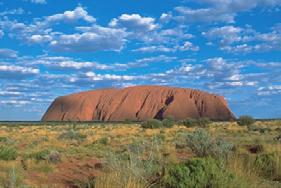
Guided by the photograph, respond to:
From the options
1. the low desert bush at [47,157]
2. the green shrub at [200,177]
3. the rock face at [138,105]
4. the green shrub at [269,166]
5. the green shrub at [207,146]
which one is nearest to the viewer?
the green shrub at [200,177]

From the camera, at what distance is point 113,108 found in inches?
5709

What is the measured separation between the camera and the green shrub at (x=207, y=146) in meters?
14.1

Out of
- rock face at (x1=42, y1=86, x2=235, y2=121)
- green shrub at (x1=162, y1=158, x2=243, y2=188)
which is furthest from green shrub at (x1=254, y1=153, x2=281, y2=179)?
rock face at (x1=42, y1=86, x2=235, y2=121)

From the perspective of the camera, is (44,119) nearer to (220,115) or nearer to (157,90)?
(157,90)

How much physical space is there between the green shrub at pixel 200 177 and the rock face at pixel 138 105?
4771 inches

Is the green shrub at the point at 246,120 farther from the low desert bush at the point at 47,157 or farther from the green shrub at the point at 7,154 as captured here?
the green shrub at the point at 7,154

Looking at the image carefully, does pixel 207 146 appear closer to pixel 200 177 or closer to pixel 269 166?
pixel 269 166

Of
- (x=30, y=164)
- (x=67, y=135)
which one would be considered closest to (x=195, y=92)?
(x=67, y=135)

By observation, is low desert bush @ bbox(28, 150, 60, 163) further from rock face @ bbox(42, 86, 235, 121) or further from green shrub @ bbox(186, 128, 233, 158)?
rock face @ bbox(42, 86, 235, 121)

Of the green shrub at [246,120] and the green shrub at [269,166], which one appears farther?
the green shrub at [246,120]

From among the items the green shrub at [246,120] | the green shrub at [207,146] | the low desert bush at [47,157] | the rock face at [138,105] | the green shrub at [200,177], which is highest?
the rock face at [138,105]

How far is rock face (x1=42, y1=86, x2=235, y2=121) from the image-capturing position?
136375 mm

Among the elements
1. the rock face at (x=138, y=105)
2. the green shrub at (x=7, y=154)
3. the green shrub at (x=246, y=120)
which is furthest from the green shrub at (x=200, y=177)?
the rock face at (x=138, y=105)

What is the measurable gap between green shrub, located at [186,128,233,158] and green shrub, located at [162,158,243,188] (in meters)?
4.53
